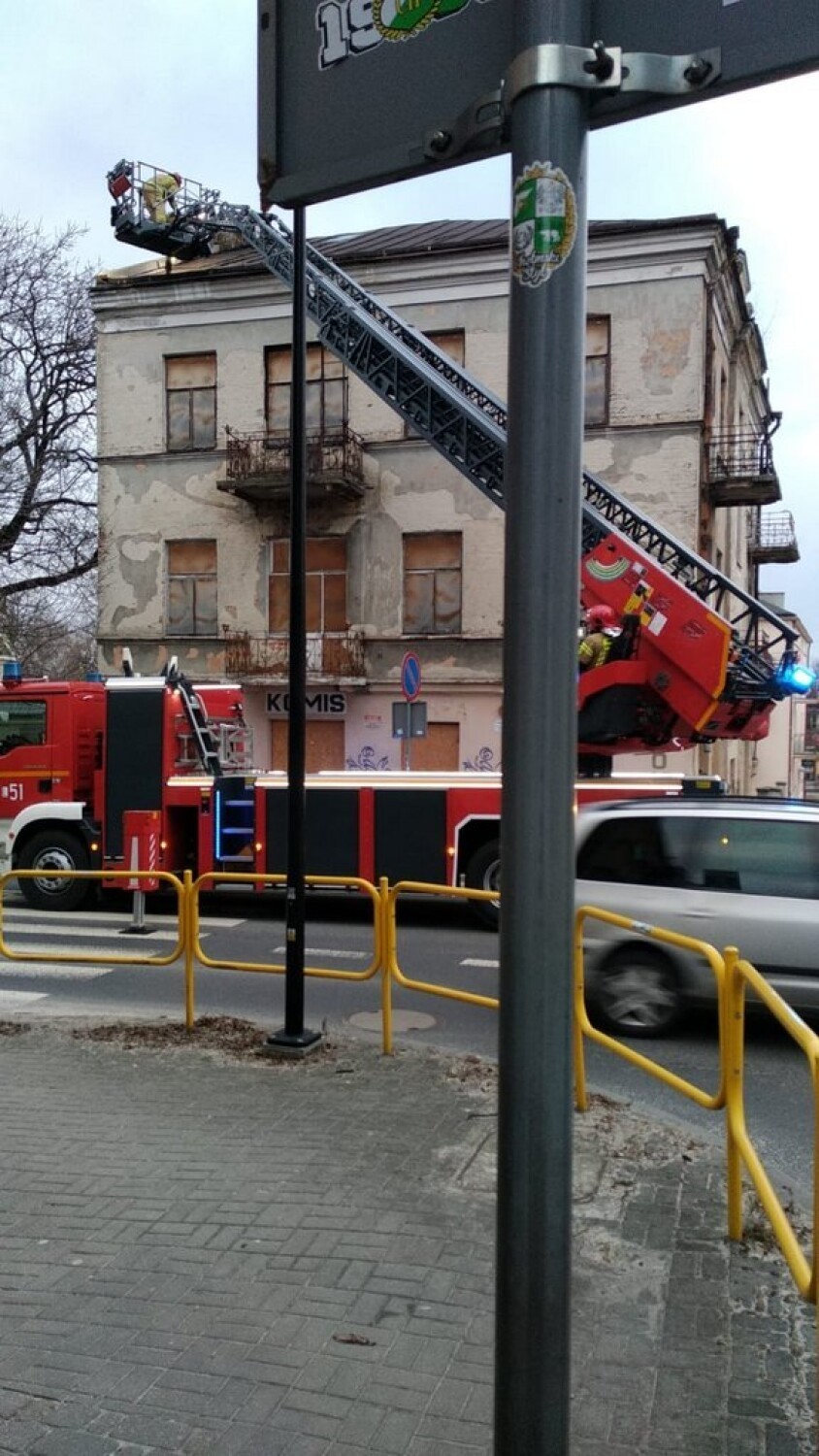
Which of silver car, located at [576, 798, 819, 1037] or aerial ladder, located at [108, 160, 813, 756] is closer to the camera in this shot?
silver car, located at [576, 798, 819, 1037]

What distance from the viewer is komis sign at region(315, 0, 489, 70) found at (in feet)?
7.51

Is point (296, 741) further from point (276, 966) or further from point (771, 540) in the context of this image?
point (771, 540)

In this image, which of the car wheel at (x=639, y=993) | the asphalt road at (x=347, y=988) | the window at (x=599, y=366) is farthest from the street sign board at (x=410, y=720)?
the car wheel at (x=639, y=993)

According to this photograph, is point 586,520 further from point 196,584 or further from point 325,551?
point 196,584

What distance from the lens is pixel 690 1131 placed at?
5.90 metres

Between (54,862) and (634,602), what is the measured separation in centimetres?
778

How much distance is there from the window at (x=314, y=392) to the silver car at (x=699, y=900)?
59.8 feet

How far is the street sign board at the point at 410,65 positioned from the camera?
200cm

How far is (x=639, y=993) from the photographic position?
784 cm

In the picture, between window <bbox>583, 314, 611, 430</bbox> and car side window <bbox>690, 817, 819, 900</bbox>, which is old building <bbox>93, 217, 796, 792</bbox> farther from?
car side window <bbox>690, 817, 819, 900</bbox>

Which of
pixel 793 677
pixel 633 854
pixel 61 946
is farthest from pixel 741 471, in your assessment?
pixel 61 946

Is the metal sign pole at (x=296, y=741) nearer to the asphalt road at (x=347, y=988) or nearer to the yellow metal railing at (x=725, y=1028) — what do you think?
the yellow metal railing at (x=725, y=1028)

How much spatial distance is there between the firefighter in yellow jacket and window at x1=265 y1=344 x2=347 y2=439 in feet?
12.3

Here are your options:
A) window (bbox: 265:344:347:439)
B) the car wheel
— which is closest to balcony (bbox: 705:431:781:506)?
window (bbox: 265:344:347:439)
